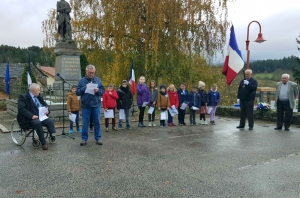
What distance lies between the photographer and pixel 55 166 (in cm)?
551

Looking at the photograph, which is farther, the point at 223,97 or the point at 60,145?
the point at 223,97

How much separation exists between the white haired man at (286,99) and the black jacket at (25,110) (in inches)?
297

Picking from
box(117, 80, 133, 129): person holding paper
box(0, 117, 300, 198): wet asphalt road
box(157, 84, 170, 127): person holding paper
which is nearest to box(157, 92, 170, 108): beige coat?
box(157, 84, 170, 127): person holding paper

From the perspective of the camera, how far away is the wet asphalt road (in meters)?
4.32

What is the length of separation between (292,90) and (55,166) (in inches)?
307

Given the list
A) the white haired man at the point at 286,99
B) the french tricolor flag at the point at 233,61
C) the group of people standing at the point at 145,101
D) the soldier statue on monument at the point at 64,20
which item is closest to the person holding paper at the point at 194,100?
the group of people standing at the point at 145,101

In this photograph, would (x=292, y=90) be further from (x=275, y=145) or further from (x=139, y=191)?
(x=139, y=191)

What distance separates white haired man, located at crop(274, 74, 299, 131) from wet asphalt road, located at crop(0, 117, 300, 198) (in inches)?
56.8

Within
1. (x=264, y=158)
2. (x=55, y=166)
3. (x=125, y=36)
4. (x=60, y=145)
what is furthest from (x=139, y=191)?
(x=125, y=36)

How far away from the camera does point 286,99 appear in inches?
388

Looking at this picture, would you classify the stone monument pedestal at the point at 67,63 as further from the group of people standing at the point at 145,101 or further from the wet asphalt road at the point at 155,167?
the wet asphalt road at the point at 155,167

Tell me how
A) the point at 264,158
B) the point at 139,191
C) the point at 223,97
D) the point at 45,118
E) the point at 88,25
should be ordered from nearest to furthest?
the point at 139,191 < the point at 264,158 < the point at 45,118 < the point at 88,25 < the point at 223,97

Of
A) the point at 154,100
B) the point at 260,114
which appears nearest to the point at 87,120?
the point at 154,100

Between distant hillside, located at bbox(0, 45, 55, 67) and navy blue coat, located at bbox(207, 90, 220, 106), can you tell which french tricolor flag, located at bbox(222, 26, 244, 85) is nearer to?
navy blue coat, located at bbox(207, 90, 220, 106)
